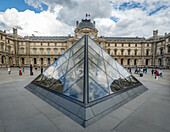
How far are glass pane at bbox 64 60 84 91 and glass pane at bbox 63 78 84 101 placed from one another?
9.7 inches

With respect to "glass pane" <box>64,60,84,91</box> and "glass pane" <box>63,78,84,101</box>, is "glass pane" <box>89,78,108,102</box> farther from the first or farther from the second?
"glass pane" <box>64,60,84,91</box>

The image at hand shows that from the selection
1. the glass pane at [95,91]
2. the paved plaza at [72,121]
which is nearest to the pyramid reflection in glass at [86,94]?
the glass pane at [95,91]

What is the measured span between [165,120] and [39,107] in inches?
173

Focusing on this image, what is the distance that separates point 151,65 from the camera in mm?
43438

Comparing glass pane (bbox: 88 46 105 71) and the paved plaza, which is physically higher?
glass pane (bbox: 88 46 105 71)

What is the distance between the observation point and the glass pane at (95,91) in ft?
10.7

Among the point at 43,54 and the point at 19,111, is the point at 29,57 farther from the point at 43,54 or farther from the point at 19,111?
the point at 19,111

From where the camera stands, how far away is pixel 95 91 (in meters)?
3.46

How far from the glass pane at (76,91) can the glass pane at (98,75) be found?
2.17 feet

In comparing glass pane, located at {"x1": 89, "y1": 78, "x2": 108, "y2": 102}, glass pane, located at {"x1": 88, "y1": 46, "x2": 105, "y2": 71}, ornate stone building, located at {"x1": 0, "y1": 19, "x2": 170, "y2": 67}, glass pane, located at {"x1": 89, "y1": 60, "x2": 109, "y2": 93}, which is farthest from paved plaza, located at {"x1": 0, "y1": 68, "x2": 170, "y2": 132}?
ornate stone building, located at {"x1": 0, "y1": 19, "x2": 170, "y2": 67}

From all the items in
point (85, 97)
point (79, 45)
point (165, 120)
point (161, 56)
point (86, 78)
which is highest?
point (161, 56)

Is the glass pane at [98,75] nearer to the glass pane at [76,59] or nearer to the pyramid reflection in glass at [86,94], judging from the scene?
the pyramid reflection in glass at [86,94]

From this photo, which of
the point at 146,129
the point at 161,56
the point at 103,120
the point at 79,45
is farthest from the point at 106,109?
the point at 161,56

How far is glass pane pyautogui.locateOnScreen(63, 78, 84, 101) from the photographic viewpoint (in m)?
3.33
